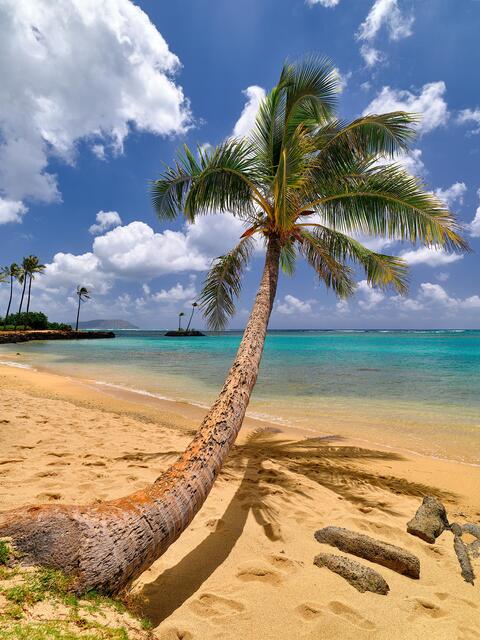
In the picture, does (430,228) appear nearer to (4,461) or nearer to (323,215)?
(323,215)

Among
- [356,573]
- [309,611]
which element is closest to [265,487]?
[356,573]

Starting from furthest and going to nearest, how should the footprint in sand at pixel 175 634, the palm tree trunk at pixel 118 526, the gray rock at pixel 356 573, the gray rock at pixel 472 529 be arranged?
the gray rock at pixel 472 529
the gray rock at pixel 356 573
the footprint in sand at pixel 175 634
the palm tree trunk at pixel 118 526

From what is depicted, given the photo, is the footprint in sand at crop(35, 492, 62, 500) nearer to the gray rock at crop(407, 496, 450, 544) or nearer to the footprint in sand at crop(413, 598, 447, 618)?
the footprint in sand at crop(413, 598, 447, 618)

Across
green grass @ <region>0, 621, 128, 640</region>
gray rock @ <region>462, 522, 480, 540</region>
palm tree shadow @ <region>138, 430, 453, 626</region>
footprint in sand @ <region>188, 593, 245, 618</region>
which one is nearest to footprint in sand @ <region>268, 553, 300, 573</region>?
palm tree shadow @ <region>138, 430, 453, 626</region>

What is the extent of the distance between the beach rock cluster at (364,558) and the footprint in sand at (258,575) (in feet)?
1.41

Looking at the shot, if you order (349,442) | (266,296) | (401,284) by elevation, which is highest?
(401,284)

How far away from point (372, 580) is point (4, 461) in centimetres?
465

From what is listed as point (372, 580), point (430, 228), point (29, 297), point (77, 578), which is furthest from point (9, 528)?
point (29, 297)

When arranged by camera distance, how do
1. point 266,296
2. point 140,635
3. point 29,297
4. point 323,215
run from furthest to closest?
point 29,297 < point 323,215 < point 266,296 < point 140,635

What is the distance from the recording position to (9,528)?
71.6 inches

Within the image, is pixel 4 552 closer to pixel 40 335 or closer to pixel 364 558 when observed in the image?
pixel 364 558

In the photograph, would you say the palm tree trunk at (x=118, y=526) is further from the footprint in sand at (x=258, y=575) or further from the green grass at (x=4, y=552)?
the footprint in sand at (x=258, y=575)

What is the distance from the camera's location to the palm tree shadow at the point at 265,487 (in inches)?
100

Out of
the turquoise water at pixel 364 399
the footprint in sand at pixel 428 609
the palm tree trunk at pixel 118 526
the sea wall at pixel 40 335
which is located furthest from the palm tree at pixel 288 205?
the sea wall at pixel 40 335
